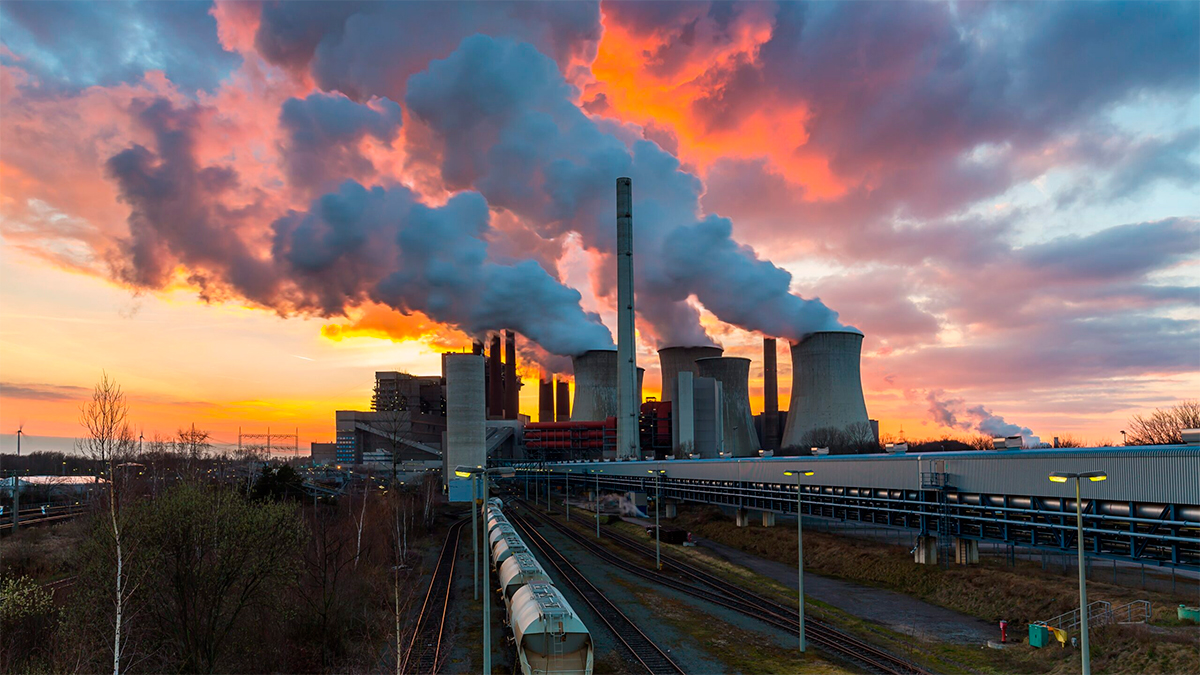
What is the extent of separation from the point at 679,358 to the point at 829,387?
33.0 metres

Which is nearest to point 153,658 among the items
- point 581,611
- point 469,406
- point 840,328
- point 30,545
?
point 581,611

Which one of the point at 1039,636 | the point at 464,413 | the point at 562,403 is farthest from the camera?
the point at 562,403

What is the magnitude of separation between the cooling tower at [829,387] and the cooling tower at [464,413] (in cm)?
3889

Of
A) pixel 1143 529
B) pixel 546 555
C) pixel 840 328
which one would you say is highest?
pixel 840 328

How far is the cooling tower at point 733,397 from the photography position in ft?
359

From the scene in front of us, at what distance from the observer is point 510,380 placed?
153 m

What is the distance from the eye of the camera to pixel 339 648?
29.2m

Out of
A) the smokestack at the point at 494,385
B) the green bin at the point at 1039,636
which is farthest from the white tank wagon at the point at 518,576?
the smokestack at the point at 494,385

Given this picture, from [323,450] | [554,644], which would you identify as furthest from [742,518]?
[323,450]

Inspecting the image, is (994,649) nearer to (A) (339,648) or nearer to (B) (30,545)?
(A) (339,648)

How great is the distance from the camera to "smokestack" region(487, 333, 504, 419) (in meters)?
142

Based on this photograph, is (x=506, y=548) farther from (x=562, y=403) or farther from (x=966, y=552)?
(x=562, y=403)

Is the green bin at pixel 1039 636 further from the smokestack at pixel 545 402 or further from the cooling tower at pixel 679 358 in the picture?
the smokestack at pixel 545 402

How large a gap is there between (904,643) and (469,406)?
68763 mm
